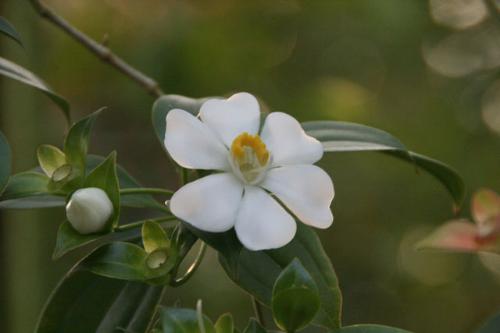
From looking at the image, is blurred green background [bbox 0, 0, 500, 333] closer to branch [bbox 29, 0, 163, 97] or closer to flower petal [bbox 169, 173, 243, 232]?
branch [bbox 29, 0, 163, 97]

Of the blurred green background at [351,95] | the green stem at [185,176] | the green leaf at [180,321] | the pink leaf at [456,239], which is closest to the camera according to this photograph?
the green leaf at [180,321]

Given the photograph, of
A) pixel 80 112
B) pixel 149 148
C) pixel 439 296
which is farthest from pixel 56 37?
pixel 439 296

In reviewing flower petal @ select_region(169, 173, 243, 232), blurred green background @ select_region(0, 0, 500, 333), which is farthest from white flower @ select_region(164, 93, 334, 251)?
blurred green background @ select_region(0, 0, 500, 333)

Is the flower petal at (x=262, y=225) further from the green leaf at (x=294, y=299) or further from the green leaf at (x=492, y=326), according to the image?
the green leaf at (x=492, y=326)

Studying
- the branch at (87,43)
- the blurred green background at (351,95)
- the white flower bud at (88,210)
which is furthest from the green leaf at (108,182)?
the blurred green background at (351,95)

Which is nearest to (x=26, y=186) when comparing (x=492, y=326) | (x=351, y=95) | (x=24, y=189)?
(x=24, y=189)

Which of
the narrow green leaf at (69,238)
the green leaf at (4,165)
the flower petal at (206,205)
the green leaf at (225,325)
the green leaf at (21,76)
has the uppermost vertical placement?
the green leaf at (21,76)

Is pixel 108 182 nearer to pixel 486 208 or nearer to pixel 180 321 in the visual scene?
pixel 180 321
